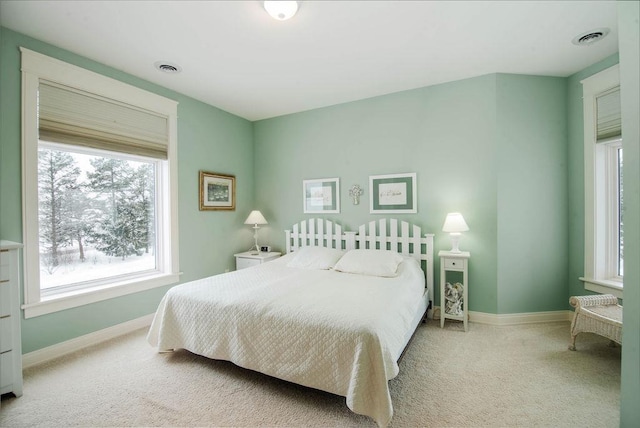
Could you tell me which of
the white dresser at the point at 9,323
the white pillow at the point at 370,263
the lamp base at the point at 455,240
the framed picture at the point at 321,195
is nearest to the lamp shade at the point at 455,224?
the lamp base at the point at 455,240

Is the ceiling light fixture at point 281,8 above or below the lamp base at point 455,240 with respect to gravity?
above

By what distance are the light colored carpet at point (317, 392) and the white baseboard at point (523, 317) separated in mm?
408

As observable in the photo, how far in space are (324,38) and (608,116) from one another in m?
2.76

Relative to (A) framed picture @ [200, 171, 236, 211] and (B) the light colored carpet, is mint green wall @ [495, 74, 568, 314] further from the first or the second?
(A) framed picture @ [200, 171, 236, 211]

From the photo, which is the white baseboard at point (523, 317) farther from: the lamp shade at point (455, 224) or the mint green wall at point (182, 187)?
the mint green wall at point (182, 187)

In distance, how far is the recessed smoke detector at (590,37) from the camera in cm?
220

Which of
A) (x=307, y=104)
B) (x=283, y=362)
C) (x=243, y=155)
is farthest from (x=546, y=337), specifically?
(x=243, y=155)

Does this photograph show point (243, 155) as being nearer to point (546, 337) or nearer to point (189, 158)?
point (189, 158)

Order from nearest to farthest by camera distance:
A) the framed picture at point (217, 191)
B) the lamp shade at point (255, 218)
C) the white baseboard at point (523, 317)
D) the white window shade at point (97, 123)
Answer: the white window shade at point (97, 123) → the white baseboard at point (523, 317) → the framed picture at point (217, 191) → the lamp shade at point (255, 218)

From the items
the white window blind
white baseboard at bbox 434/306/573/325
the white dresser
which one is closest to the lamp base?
white baseboard at bbox 434/306/573/325

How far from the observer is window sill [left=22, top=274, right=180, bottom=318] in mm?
2252

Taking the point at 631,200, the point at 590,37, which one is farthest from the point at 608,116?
the point at 631,200

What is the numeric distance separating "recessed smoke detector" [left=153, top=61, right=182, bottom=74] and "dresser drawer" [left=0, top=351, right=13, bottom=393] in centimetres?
256

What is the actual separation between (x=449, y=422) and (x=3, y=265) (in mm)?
2978
